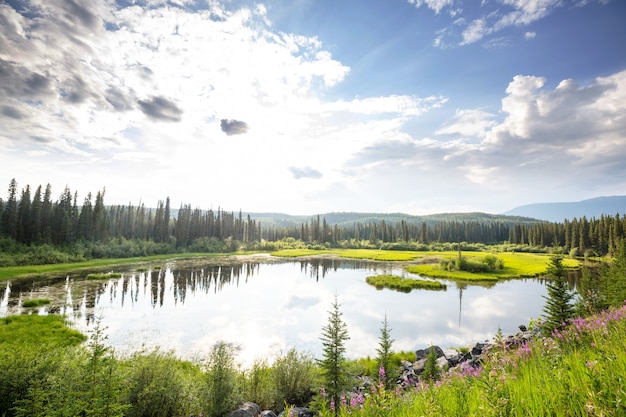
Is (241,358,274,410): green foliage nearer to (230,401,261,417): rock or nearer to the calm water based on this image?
(230,401,261,417): rock

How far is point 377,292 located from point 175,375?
3209cm

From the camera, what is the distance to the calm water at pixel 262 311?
69.6 ft

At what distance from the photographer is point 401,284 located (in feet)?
144

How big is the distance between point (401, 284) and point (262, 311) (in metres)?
23.2

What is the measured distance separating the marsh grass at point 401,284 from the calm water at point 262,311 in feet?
6.96

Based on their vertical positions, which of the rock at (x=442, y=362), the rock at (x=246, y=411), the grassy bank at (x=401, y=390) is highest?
the grassy bank at (x=401, y=390)

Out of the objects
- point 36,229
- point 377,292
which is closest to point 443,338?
point 377,292

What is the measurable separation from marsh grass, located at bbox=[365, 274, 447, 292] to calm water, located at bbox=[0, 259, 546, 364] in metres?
2.12

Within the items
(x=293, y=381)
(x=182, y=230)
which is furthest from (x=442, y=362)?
(x=182, y=230)

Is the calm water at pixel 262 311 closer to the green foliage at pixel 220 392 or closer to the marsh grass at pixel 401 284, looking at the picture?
the marsh grass at pixel 401 284

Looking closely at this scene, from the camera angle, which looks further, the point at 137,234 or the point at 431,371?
the point at 137,234

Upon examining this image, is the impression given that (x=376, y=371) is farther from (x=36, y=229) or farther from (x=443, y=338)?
(x=36, y=229)

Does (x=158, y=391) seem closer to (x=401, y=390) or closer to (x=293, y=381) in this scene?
(x=293, y=381)

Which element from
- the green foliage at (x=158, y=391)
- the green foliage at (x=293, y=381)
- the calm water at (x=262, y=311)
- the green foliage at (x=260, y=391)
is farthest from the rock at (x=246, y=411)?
the calm water at (x=262, y=311)
